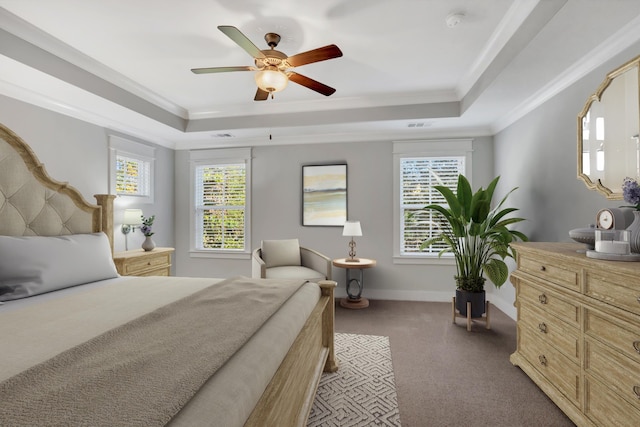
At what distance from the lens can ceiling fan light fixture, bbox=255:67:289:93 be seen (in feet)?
7.89

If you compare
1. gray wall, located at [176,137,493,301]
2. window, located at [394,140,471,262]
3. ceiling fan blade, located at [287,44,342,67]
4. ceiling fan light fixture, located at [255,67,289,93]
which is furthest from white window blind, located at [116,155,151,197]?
window, located at [394,140,471,262]

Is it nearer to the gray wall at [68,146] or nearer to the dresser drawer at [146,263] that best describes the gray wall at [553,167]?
the dresser drawer at [146,263]

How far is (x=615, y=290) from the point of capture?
1.62 metres

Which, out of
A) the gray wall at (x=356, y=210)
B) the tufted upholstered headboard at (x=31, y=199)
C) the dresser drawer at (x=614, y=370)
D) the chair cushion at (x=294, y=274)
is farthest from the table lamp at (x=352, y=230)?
the tufted upholstered headboard at (x=31, y=199)

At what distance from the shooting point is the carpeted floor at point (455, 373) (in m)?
1.97

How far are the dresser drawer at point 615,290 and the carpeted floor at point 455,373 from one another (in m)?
0.83

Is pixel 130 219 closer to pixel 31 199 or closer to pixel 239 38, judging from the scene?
pixel 31 199

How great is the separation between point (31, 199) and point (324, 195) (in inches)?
129

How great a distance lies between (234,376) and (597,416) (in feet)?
6.37

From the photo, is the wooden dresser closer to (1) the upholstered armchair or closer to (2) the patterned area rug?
(2) the patterned area rug

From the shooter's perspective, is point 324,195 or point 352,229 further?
point 324,195

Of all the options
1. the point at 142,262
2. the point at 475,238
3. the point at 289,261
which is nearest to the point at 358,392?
the point at 475,238

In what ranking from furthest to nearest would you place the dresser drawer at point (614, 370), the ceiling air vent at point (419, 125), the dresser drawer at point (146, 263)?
the ceiling air vent at point (419, 125), the dresser drawer at point (146, 263), the dresser drawer at point (614, 370)

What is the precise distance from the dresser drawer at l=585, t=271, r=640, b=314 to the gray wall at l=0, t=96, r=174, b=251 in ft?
14.9
